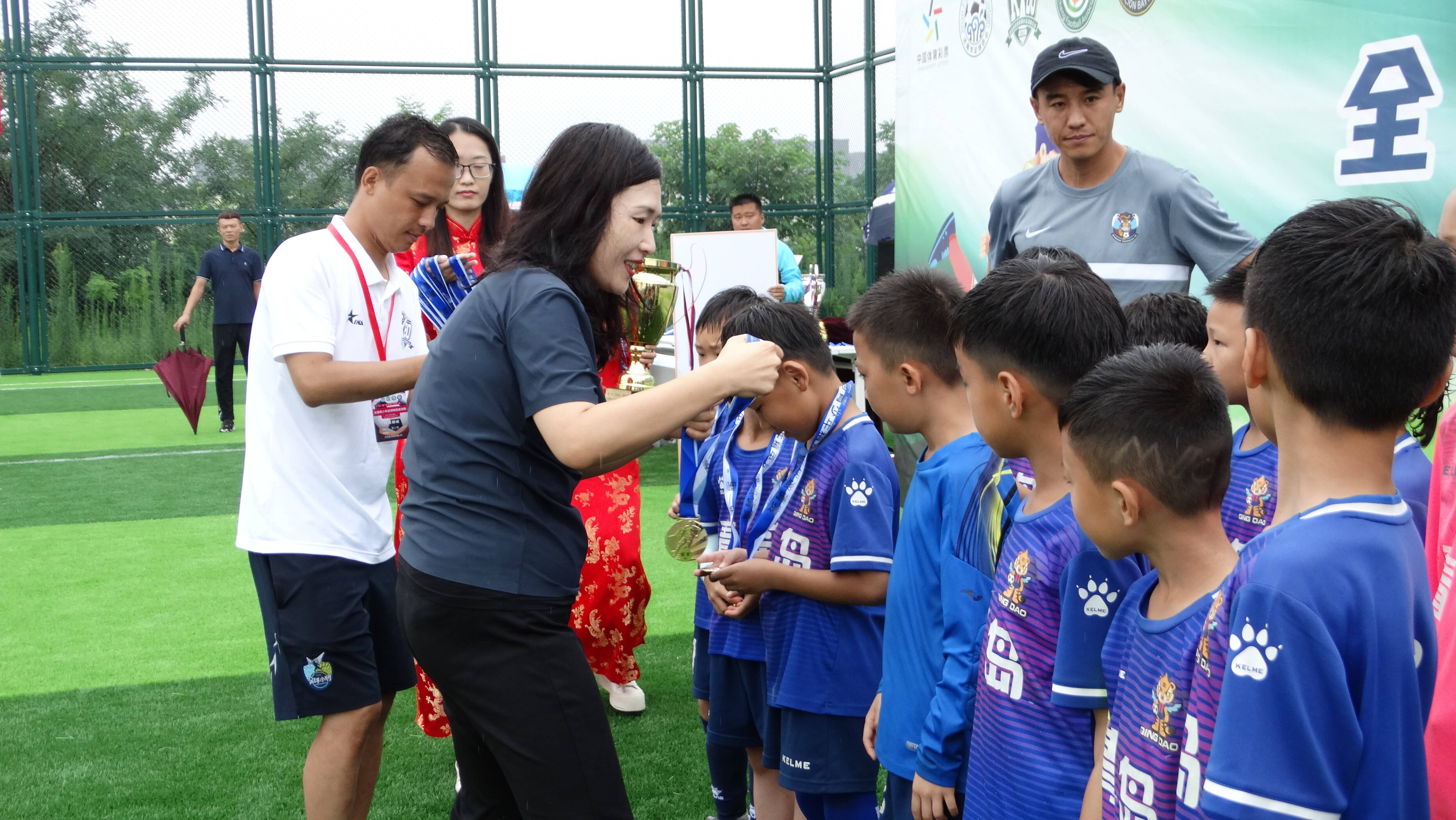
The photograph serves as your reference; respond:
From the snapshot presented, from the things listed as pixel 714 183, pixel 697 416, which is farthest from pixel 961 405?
pixel 714 183

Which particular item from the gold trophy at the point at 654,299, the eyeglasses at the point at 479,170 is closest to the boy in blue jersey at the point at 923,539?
the gold trophy at the point at 654,299

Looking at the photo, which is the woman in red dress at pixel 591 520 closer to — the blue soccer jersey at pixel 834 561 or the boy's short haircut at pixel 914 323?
the blue soccer jersey at pixel 834 561

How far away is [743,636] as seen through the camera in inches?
105

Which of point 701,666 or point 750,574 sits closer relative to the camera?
point 750,574

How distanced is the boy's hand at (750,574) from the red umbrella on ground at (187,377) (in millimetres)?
8995

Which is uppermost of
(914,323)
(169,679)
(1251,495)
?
(914,323)

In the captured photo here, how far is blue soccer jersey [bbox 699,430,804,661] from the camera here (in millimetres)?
2664

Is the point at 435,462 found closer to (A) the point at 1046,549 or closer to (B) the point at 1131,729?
(A) the point at 1046,549

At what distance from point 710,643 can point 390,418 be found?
941mm

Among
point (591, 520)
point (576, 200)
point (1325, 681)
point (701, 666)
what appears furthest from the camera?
point (591, 520)

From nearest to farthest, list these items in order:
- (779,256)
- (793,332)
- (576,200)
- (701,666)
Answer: (576,200) → (793,332) → (701,666) → (779,256)

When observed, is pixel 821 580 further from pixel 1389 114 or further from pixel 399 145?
pixel 1389 114

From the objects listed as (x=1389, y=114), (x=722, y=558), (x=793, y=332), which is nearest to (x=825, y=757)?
(x=722, y=558)

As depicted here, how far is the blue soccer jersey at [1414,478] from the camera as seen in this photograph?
6.11 feet
